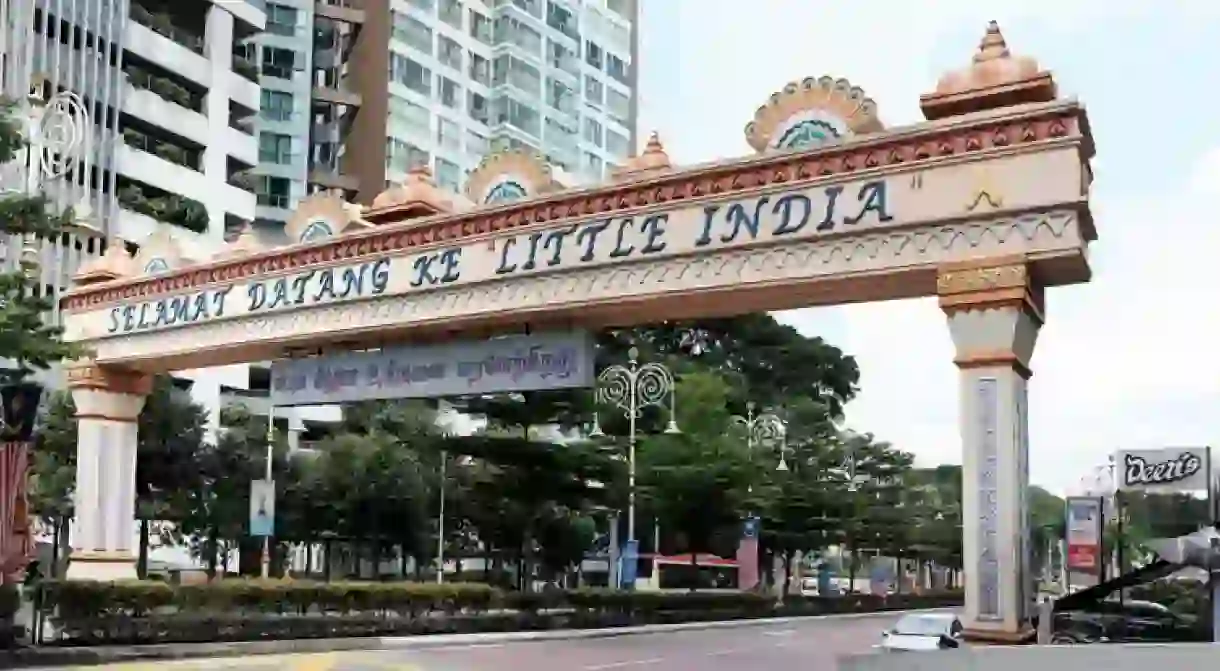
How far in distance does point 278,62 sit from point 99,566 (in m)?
44.2

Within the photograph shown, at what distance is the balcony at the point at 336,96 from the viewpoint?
208 feet

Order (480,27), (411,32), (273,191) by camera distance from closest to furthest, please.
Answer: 1. (273,191)
2. (411,32)
3. (480,27)

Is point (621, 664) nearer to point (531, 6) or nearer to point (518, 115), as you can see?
point (518, 115)

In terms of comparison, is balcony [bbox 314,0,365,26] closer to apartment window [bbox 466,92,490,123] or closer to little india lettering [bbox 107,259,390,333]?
apartment window [bbox 466,92,490,123]

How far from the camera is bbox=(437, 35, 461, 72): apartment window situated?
6888cm

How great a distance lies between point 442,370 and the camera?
1659 cm

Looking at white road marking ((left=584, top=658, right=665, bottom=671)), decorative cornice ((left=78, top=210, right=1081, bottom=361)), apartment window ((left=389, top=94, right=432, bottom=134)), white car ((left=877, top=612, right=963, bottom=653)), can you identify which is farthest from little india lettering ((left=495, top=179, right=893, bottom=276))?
apartment window ((left=389, top=94, right=432, bottom=134))

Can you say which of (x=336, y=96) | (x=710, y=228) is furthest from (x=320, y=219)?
(x=336, y=96)

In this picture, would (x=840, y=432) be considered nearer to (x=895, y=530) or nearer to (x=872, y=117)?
(x=895, y=530)

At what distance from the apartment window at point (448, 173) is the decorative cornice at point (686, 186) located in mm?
48083

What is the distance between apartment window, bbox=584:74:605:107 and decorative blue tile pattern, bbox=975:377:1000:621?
224ft

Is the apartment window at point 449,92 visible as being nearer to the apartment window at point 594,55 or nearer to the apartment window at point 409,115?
the apartment window at point 409,115

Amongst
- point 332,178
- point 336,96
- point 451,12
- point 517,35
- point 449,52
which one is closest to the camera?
point 332,178

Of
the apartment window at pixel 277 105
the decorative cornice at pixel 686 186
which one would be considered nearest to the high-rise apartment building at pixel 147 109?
the apartment window at pixel 277 105
